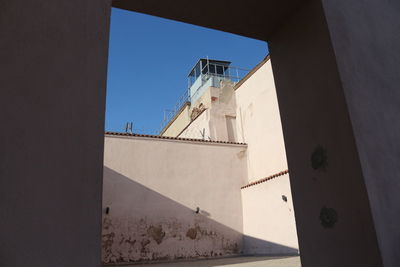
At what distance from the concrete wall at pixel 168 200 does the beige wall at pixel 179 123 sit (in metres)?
7.07

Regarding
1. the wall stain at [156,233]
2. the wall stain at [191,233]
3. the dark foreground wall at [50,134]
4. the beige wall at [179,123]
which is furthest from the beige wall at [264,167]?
the dark foreground wall at [50,134]

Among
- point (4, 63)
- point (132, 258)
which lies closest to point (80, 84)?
point (4, 63)

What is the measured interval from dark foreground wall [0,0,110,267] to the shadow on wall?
8991mm

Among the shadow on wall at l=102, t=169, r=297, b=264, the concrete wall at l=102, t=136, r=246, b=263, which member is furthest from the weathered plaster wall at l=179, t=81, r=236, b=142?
the shadow on wall at l=102, t=169, r=297, b=264

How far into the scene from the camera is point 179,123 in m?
19.9

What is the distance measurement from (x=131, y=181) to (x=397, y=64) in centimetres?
904

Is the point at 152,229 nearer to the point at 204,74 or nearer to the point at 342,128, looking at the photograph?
the point at 342,128

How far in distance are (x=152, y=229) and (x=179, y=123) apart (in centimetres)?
1048

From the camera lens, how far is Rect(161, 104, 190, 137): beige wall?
18.8m

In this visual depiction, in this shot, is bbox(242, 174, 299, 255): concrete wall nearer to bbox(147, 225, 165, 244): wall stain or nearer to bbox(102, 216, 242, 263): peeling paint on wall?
bbox(102, 216, 242, 263): peeling paint on wall

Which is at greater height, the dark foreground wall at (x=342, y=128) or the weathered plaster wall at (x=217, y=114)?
the weathered plaster wall at (x=217, y=114)

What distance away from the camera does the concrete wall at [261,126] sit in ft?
36.2

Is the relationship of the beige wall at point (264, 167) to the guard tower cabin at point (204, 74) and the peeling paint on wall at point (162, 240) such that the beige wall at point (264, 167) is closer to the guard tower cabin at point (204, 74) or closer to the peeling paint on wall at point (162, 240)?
the peeling paint on wall at point (162, 240)

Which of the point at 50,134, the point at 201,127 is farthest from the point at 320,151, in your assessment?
the point at 201,127
